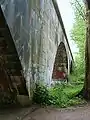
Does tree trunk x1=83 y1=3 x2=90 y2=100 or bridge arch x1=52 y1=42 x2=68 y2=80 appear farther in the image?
bridge arch x1=52 y1=42 x2=68 y2=80

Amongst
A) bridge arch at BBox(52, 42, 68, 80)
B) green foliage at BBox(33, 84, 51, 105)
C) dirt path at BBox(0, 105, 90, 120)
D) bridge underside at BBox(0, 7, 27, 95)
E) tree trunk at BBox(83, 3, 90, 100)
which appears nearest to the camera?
bridge underside at BBox(0, 7, 27, 95)

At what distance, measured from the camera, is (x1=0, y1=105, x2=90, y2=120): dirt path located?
632 centimetres

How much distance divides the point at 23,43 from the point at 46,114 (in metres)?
1.66

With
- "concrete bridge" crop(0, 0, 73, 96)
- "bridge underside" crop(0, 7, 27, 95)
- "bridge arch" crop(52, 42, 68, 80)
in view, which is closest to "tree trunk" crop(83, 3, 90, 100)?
"concrete bridge" crop(0, 0, 73, 96)

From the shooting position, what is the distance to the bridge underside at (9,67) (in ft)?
20.1

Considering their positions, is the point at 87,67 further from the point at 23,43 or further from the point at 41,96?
the point at 23,43

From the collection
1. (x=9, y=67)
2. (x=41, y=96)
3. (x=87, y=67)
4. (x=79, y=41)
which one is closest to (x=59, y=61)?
(x=79, y=41)

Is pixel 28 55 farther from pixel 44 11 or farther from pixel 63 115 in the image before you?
pixel 44 11

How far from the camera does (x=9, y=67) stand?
23.0 feet

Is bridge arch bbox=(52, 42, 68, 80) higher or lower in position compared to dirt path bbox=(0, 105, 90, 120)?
higher

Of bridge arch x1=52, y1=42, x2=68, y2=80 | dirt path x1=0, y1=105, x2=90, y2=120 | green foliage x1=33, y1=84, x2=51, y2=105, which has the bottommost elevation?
dirt path x1=0, y1=105, x2=90, y2=120

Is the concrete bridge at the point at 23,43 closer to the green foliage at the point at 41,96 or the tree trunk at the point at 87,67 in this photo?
the green foliage at the point at 41,96

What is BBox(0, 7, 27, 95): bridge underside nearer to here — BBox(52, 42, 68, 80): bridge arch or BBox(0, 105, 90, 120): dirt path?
BBox(0, 105, 90, 120): dirt path

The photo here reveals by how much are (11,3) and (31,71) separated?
239cm
